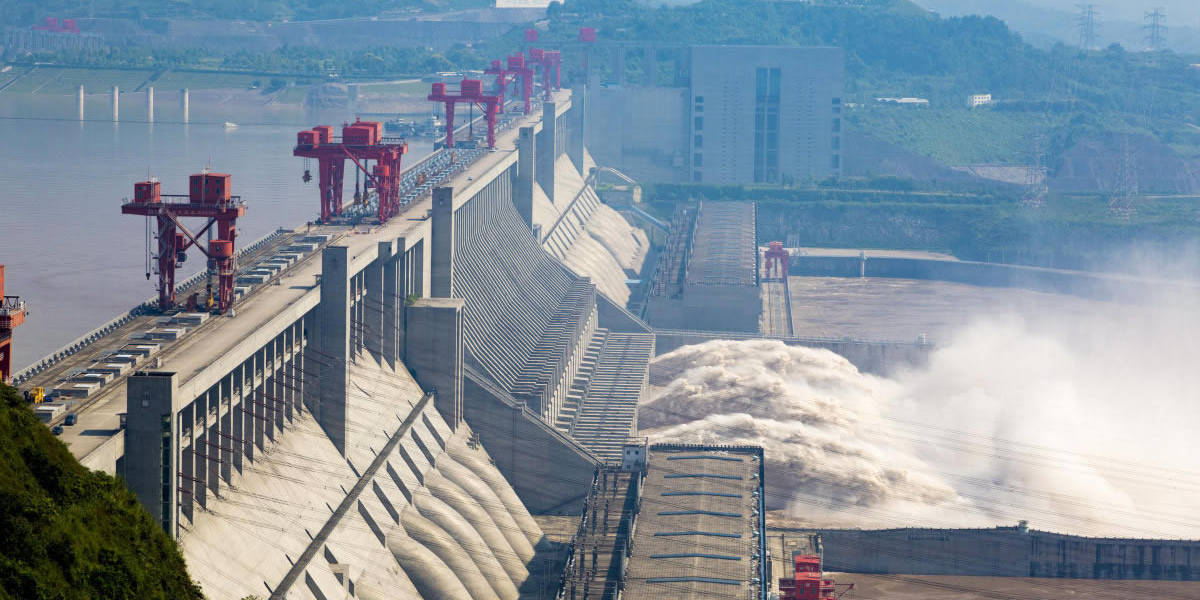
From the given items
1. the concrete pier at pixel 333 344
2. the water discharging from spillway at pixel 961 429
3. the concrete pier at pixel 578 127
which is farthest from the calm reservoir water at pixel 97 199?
the water discharging from spillway at pixel 961 429

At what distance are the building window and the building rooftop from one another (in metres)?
81.3

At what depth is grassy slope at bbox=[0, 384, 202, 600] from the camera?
71.8ft

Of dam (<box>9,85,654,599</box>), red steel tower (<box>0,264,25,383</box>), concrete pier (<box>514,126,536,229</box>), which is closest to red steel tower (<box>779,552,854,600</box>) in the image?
dam (<box>9,85,654,599</box>)

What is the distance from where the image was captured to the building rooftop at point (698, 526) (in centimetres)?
4166

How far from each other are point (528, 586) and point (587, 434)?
1468 cm

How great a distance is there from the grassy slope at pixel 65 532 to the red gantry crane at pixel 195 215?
1726 cm

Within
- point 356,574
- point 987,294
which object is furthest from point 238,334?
point 987,294

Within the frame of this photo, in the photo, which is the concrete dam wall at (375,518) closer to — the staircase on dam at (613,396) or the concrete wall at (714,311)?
the staircase on dam at (613,396)

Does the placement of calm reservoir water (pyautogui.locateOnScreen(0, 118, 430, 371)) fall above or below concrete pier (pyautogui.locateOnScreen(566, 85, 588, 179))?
below

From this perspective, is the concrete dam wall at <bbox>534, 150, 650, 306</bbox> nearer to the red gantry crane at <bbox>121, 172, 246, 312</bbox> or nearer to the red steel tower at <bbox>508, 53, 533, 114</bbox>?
the red steel tower at <bbox>508, 53, 533, 114</bbox>

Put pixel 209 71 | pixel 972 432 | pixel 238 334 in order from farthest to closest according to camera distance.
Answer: pixel 209 71
pixel 972 432
pixel 238 334

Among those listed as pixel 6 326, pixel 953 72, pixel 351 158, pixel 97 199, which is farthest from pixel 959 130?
pixel 6 326

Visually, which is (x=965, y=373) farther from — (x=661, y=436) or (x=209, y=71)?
(x=209, y=71)

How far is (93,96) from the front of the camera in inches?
5605
